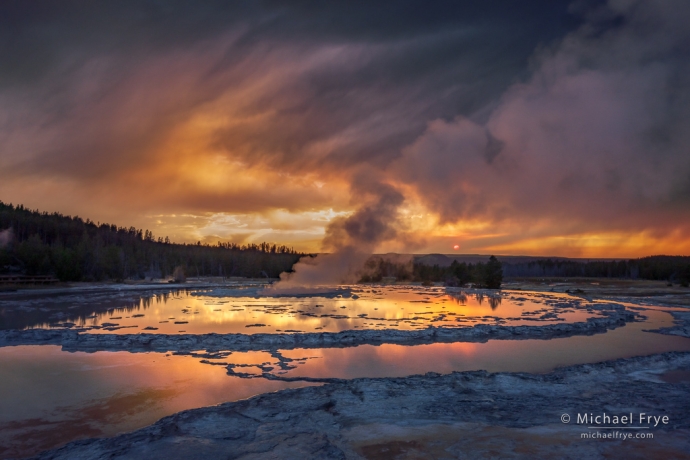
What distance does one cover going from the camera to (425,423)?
400 inches

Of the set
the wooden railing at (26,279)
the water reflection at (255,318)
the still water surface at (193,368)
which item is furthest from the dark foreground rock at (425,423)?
the wooden railing at (26,279)

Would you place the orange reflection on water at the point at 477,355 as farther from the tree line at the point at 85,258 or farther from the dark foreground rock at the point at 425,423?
the tree line at the point at 85,258

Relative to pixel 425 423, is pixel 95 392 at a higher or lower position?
lower

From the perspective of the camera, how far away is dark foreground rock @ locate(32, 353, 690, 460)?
332 inches

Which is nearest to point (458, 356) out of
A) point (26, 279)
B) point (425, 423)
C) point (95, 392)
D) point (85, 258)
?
point (425, 423)

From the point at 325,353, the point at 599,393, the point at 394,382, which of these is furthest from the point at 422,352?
the point at 599,393

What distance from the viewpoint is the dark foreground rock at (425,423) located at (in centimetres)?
845

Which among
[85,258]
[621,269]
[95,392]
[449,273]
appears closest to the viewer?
[95,392]

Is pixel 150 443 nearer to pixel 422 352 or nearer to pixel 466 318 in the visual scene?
pixel 422 352

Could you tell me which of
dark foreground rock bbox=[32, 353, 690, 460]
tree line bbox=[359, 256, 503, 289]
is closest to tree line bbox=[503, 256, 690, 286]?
tree line bbox=[359, 256, 503, 289]

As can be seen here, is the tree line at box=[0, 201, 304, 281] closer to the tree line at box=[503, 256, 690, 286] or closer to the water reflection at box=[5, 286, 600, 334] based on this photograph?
the water reflection at box=[5, 286, 600, 334]

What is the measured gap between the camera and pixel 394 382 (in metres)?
13.1

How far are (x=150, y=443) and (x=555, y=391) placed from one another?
1101 cm

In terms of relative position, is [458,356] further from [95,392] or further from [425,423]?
[95,392]
